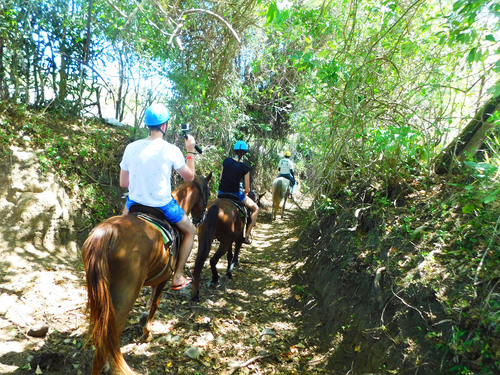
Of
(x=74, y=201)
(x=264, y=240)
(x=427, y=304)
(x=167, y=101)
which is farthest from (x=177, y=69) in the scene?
(x=427, y=304)

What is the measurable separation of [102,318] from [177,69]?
6.32 m

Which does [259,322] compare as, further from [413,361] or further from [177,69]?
[177,69]

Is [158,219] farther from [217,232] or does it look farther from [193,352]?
[217,232]

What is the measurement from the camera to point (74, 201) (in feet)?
19.5

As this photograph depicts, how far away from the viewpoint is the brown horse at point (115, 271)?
2.43 meters

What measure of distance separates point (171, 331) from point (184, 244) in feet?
4.39

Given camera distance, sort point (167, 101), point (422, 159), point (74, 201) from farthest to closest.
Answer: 1. point (167, 101)
2. point (74, 201)
3. point (422, 159)

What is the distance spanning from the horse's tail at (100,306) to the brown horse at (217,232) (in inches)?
92.1

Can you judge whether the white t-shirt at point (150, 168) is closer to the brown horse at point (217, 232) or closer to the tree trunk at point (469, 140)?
the brown horse at point (217, 232)

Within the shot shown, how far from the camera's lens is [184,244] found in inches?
144

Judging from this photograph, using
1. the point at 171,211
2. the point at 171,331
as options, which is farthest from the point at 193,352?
the point at 171,211

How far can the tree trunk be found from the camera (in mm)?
4291

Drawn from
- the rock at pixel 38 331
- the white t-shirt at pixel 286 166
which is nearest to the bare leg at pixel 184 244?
the rock at pixel 38 331

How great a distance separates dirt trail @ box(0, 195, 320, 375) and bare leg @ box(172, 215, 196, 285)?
2.67ft
